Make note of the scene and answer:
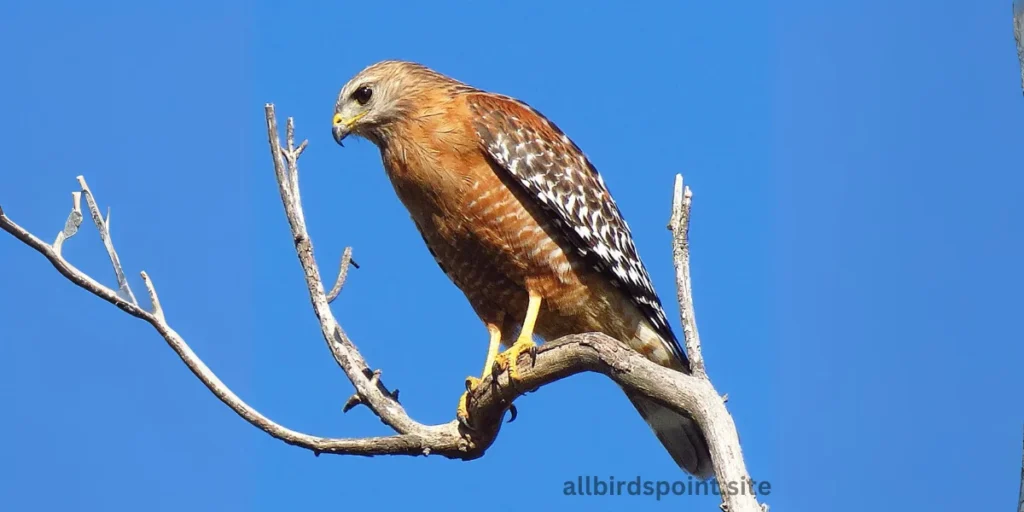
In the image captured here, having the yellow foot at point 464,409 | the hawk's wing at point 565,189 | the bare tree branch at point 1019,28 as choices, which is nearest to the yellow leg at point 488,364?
the yellow foot at point 464,409

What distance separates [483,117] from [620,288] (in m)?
1.10

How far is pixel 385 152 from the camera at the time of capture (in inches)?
223

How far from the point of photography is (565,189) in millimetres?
5637

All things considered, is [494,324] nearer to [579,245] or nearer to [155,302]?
[579,245]

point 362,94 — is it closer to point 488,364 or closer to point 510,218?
point 510,218

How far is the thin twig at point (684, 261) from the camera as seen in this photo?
4.02 meters

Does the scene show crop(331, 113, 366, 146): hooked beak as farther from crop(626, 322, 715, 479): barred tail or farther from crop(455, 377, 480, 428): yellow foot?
crop(626, 322, 715, 479): barred tail

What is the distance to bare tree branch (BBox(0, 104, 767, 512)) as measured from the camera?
3.87 metres

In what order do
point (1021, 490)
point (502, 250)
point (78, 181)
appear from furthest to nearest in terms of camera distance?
point (502, 250) < point (78, 181) < point (1021, 490)

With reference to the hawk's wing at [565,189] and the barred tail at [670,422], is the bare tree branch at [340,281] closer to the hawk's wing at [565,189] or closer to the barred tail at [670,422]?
the hawk's wing at [565,189]

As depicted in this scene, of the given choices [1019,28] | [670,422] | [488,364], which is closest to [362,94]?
[488,364]

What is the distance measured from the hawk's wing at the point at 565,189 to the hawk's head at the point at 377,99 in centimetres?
32

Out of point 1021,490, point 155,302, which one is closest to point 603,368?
point 1021,490

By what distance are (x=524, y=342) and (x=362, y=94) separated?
166 centimetres
